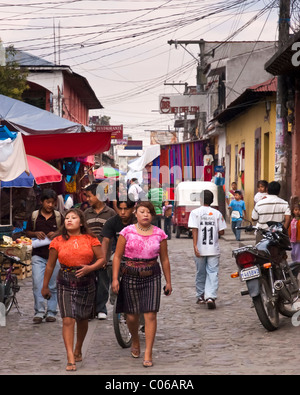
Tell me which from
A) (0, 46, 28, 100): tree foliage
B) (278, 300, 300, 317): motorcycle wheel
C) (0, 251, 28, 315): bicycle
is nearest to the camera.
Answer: (278, 300, 300, 317): motorcycle wheel

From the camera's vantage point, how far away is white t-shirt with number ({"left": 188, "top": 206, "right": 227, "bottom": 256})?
36.7 feet

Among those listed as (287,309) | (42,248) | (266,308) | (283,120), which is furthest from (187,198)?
(266,308)

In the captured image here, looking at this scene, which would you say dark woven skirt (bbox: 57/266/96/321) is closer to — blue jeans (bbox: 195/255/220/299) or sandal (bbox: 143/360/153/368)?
sandal (bbox: 143/360/153/368)

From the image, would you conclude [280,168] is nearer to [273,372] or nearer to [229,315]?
[229,315]

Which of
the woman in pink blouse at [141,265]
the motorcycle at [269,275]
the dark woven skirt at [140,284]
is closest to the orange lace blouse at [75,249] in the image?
the woman in pink blouse at [141,265]

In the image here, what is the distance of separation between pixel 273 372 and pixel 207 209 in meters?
4.59

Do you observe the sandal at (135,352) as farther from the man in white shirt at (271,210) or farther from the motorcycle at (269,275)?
the man in white shirt at (271,210)

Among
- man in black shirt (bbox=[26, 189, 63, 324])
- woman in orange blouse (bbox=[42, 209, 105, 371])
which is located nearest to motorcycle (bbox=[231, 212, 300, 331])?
woman in orange blouse (bbox=[42, 209, 105, 371])

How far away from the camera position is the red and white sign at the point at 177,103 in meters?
47.1

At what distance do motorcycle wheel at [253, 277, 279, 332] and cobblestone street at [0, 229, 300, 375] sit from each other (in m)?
0.13

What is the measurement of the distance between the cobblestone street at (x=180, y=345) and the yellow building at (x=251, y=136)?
1285cm

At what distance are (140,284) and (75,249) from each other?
27.7 inches

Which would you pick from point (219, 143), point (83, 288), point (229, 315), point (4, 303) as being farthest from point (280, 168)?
point (219, 143)

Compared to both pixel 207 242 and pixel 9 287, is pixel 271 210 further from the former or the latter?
pixel 9 287
